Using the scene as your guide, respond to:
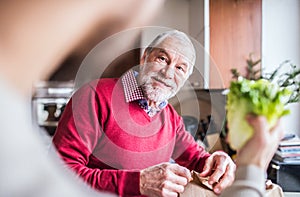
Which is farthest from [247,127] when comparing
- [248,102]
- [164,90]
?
[164,90]

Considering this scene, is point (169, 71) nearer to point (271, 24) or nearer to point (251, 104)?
point (251, 104)

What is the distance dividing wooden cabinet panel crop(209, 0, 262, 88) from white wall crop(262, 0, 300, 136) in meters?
0.02

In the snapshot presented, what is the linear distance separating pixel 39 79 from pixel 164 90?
15cm

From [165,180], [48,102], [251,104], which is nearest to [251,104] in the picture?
[251,104]

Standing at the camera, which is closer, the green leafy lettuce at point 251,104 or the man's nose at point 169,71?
the green leafy lettuce at point 251,104

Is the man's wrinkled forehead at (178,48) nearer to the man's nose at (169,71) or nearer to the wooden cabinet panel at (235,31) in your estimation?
the man's nose at (169,71)

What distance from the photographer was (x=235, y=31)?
574mm

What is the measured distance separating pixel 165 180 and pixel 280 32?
385mm

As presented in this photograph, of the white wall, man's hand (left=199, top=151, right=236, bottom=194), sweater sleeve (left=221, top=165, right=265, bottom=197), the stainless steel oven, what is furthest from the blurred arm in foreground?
the white wall

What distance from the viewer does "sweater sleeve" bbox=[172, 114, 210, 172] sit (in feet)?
1.43

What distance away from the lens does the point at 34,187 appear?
284 millimetres

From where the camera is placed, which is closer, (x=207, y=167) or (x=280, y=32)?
(x=207, y=167)

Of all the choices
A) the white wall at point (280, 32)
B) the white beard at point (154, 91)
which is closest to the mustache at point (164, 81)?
the white beard at point (154, 91)

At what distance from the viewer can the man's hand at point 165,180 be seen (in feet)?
1.08
